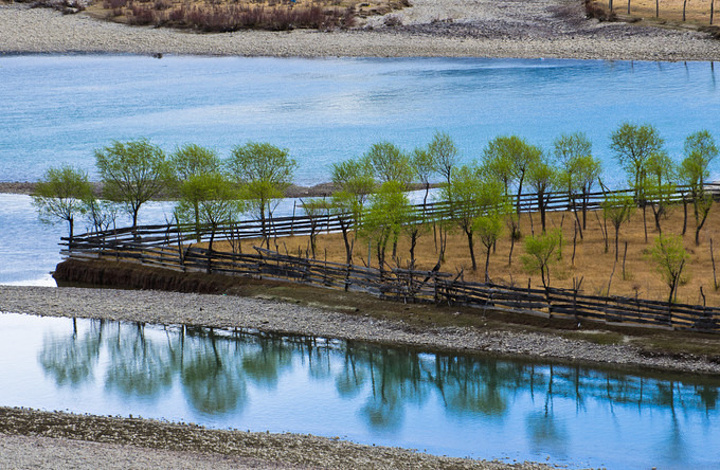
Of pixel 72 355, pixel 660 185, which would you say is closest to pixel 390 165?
pixel 660 185

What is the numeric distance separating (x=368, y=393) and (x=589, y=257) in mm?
14312

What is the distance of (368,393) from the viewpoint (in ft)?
89.4

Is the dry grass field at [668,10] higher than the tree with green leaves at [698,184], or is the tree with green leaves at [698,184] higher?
the dry grass field at [668,10]

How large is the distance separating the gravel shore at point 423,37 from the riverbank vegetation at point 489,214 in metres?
50.3

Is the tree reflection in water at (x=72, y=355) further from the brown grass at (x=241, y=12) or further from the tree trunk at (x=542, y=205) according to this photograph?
the brown grass at (x=241, y=12)

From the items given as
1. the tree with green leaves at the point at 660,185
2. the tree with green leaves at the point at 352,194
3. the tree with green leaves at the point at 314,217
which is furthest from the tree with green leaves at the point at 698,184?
the tree with green leaves at the point at 314,217

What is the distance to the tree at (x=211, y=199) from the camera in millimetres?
37906

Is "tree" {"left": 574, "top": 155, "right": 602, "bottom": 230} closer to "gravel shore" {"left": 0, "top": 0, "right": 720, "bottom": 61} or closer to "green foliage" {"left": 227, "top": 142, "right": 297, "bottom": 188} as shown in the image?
"green foliage" {"left": 227, "top": 142, "right": 297, "bottom": 188}

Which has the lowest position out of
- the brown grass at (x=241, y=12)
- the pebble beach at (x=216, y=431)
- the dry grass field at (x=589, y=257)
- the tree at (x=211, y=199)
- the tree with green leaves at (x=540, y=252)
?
the pebble beach at (x=216, y=431)

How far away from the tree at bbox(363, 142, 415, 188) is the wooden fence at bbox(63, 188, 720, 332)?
2237mm

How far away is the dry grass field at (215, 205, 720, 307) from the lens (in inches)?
1293

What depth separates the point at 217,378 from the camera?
28688mm

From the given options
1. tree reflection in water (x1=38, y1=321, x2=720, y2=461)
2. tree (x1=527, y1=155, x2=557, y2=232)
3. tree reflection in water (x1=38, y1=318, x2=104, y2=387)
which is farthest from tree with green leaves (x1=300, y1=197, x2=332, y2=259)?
tree reflection in water (x1=38, y1=318, x2=104, y2=387)

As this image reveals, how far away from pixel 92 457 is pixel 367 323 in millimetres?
12517
